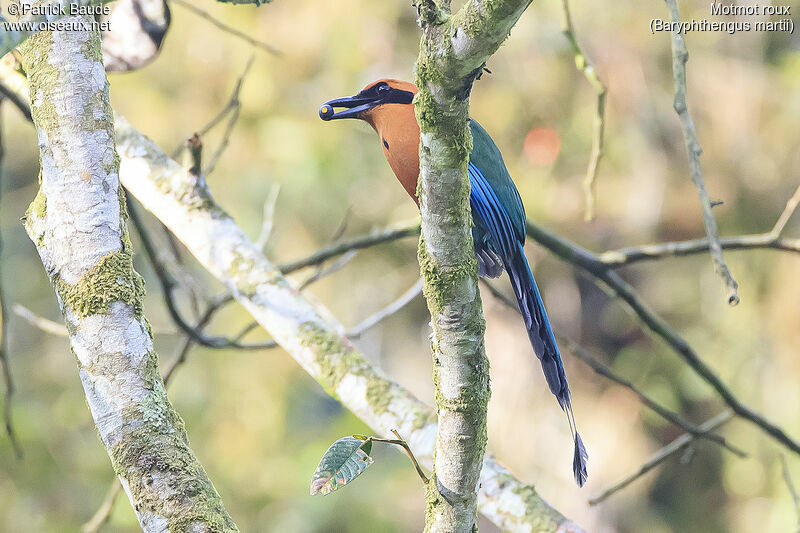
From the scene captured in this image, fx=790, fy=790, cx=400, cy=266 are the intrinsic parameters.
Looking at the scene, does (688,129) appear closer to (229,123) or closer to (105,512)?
(229,123)

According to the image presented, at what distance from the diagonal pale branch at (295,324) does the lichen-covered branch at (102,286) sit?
1.04 metres

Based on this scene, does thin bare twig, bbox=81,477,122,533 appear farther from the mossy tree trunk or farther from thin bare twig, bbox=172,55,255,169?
the mossy tree trunk

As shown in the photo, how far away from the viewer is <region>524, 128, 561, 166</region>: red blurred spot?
19.8 ft

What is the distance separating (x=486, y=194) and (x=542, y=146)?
375 cm

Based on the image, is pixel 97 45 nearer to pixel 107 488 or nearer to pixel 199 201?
pixel 199 201

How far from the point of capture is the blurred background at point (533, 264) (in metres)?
6.30

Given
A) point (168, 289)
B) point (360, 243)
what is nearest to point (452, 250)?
point (360, 243)

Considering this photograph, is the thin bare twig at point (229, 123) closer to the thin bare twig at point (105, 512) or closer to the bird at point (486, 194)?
the bird at point (486, 194)

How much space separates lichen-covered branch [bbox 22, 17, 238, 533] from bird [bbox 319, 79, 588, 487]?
0.84 metres

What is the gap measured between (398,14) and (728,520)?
5.30 meters

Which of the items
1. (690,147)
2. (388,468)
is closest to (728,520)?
(388,468)

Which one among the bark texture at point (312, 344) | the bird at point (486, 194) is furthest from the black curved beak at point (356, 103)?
the bark texture at point (312, 344)

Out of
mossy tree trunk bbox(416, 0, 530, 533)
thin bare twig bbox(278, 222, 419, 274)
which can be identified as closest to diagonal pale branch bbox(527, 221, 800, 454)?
thin bare twig bbox(278, 222, 419, 274)

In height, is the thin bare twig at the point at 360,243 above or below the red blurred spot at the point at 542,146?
below
